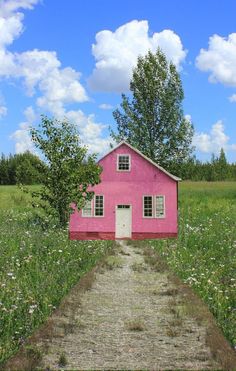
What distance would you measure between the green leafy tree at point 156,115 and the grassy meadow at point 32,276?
18.4 m

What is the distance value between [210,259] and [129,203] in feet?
38.2

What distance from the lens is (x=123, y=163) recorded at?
31.5 m

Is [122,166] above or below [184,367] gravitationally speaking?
above

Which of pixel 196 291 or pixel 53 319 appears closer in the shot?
pixel 53 319

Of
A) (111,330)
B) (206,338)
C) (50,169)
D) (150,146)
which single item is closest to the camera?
(206,338)

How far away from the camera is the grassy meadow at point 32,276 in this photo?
10.6 meters

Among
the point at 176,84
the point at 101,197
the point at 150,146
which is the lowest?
the point at 101,197

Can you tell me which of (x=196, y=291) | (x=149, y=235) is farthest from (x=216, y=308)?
(x=149, y=235)

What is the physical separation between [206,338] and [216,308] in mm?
2683

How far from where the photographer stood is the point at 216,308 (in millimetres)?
12391

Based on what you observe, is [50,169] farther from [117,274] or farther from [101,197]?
[117,274]

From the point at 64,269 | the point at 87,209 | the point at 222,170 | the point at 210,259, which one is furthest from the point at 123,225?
the point at 222,170

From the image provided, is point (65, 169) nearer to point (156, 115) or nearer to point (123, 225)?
point (123, 225)

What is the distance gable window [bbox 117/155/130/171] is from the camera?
1236 inches
